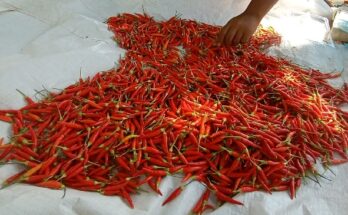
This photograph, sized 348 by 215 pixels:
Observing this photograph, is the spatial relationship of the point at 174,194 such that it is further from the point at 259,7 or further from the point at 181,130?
the point at 259,7

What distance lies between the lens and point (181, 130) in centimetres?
179

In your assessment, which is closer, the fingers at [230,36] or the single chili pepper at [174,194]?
the single chili pepper at [174,194]

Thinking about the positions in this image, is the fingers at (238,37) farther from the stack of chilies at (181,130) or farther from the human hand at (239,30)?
the stack of chilies at (181,130)

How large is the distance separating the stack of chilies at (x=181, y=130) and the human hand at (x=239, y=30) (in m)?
0.29

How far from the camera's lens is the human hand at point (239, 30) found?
2.63m

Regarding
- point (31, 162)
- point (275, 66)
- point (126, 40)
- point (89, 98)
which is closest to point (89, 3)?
point (126, 40)

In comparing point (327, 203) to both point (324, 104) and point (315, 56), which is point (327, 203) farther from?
point (315, 56)

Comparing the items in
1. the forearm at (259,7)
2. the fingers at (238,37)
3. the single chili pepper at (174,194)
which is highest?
the forearm at (259,7)

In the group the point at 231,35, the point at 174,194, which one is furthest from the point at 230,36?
the point at 174,194

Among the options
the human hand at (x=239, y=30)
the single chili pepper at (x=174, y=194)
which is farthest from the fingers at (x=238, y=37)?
the single chili pepper at (x=174, y=194)

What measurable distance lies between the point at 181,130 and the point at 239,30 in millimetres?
1194

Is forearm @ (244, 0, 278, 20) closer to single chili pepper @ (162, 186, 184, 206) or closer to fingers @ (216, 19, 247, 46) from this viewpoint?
fingers @ (216, 19, 247, 46)

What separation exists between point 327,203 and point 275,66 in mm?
1098

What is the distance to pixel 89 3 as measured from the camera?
3.13m
